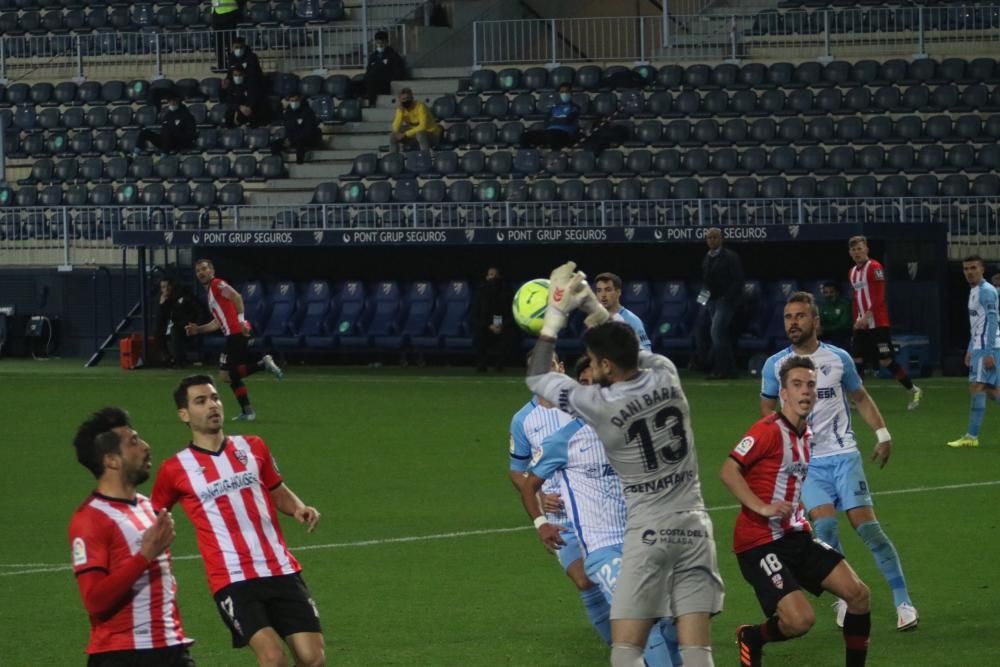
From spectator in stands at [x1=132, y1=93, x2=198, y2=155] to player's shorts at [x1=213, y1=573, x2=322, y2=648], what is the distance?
27739 millimetres

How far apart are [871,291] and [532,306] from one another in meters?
13.5

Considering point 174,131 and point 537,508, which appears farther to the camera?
point 174,131

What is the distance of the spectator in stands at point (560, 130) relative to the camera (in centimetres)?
3134

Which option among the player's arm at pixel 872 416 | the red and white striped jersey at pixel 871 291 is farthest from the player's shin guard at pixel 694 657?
the red and white striped jersey at pixel 871 291

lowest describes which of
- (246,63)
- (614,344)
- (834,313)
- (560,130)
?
(834,313)

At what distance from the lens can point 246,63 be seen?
33938 millimetres

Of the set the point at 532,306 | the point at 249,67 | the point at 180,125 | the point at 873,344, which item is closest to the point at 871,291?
the point at 873,344

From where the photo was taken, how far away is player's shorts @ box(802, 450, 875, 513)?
10273 mm

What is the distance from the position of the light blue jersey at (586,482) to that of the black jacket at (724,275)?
17219mm

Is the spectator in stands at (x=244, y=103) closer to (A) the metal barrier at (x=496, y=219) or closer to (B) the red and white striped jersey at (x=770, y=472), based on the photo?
(A) the metal barrier at (x=496, y=219)

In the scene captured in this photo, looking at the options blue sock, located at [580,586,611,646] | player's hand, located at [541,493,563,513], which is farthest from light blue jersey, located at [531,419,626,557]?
blue sock, located at [580,586,611,646]

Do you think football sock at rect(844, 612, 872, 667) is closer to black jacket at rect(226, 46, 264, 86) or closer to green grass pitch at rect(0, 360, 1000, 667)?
green grass pitch at rect(0, 360, 1000, 667)

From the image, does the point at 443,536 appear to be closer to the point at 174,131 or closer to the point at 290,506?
the point at 290,506

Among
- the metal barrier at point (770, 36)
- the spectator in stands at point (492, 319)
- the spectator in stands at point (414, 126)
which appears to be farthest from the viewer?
the spectator in stands at point (414, 126)
